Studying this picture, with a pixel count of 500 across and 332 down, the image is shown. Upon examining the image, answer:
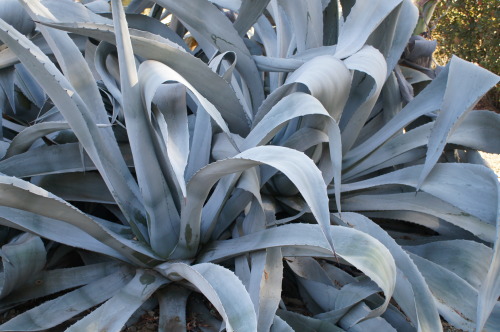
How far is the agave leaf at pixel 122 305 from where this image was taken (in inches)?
45.1

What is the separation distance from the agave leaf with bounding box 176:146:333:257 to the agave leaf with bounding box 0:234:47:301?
30 centimetres

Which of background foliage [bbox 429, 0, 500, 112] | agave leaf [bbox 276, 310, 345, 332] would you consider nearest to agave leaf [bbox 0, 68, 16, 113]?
agave leaf [bbox 276, 310, 345, 332]

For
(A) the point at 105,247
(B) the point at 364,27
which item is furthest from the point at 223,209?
(B) the point at 364,27

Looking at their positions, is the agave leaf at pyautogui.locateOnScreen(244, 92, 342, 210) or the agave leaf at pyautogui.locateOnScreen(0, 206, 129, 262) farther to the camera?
the agave leaf at pyautogui.locateOnScreen(0, 206, 129, 262)

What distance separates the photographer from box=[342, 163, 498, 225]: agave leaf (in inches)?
49.7

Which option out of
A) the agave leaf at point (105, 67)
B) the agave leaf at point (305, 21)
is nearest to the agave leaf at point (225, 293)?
the agave leaf at point (105, 67)

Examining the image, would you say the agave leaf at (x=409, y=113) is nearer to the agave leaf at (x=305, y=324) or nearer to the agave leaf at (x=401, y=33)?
the agave leaf at (x=401, y=33)

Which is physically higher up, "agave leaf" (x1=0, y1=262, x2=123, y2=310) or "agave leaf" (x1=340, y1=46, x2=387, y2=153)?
"agave leaf" (x1=340, y1=46, x2=387, y2=153)

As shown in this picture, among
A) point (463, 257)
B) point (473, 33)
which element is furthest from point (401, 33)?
point (473, 33)

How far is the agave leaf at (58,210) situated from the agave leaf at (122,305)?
0.14 ft

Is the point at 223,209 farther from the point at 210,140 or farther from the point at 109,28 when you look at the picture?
the point at 109,28

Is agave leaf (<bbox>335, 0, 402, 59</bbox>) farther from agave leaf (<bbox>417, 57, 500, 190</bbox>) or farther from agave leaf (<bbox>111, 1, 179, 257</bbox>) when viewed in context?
agave leaf (<bbox>111, 1, 179, 257</bbox>)

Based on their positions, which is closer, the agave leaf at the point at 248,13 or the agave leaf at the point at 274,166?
the agave leaf at the point at 274,166

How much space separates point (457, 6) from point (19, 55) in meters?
5.35
